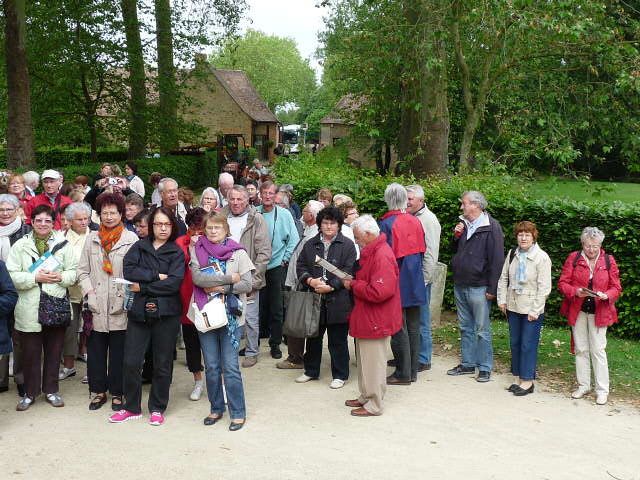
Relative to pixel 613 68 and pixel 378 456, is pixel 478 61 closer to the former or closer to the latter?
pixel 613 68

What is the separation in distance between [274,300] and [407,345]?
6.53ft

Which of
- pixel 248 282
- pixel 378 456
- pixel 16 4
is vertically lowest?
pixel 378 456

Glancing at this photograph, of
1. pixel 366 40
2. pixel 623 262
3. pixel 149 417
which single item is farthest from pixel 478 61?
pixel 149 417

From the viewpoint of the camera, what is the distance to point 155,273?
604 centimetres

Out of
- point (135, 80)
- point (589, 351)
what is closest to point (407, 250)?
point (589, 351)

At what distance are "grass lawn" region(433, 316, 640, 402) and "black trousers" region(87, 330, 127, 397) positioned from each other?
4.12 meters

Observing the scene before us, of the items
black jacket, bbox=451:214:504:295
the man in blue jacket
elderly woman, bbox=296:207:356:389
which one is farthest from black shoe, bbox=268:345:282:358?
black jacket, bbox=451:214:504:295

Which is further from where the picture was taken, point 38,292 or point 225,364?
point 38,292

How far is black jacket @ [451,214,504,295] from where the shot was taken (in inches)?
291

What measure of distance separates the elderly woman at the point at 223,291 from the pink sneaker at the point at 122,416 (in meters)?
0.63

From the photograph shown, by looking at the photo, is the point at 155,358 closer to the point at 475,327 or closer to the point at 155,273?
the point at 155,273

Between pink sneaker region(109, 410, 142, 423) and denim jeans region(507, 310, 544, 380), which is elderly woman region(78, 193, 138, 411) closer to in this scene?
pink sneaker region(109, 410, 142, 423)

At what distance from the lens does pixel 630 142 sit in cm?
1530

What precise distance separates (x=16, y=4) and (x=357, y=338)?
13.2 m
